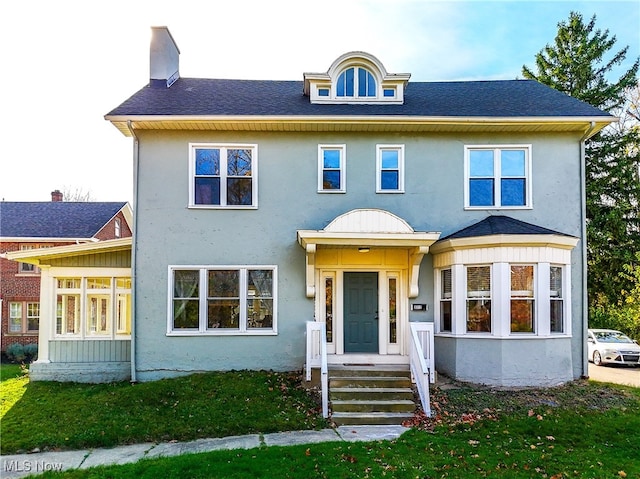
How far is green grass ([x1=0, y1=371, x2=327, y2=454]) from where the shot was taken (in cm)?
745

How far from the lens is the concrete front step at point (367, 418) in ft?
26.5

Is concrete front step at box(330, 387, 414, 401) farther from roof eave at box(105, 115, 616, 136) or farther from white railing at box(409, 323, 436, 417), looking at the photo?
roof eave at box(105, 115, 616, 136)

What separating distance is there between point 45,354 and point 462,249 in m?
9.98

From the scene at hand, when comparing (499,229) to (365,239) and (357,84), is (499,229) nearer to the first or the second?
(365,239)

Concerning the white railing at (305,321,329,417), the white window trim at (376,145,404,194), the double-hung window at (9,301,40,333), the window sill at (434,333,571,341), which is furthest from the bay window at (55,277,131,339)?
the double-hung window at (9,301,40,333)

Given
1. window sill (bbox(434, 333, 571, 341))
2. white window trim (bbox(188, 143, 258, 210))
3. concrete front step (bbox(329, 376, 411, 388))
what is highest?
white window trim (bbox(188, 143, 258, 210))

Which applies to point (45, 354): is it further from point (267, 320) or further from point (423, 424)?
point (423, 424)

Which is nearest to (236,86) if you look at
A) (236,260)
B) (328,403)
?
(236,260)

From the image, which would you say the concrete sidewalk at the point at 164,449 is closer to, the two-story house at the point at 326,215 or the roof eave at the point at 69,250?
the two-story house at the point at 326,215

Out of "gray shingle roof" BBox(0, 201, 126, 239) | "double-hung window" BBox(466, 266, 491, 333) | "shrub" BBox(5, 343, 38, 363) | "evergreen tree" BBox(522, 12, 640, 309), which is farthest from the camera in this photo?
"evergreen tree" BBox(522, 12, 640, 309)

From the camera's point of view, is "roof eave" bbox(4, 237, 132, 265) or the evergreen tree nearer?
"roof eave" bbox(4, 237, 132, 265)

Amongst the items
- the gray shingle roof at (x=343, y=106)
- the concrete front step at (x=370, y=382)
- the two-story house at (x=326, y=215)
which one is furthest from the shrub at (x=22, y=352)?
the concrete front step at (x=370, y=382)

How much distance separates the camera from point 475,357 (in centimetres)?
995

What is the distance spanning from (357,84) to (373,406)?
310 inches
